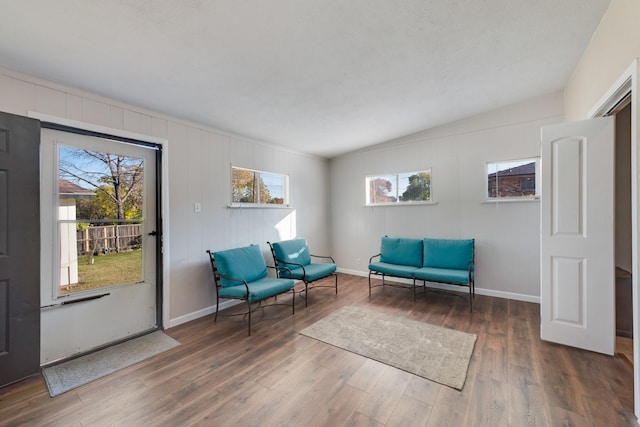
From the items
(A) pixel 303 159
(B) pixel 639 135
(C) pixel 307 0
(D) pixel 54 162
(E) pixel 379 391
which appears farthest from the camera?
(A) pixel 303 159

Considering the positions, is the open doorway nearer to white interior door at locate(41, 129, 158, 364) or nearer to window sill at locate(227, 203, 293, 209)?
window sill at locate(227, 203, 293, 209)

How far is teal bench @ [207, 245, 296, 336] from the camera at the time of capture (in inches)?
116

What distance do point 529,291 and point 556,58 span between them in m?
2.91

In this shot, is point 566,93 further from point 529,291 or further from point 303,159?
point 303,159

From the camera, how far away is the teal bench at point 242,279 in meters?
2.95

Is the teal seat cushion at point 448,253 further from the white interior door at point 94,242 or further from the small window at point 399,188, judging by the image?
the white interior door at point 94,242

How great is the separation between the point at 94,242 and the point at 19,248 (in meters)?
0.54

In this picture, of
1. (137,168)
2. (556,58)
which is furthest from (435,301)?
(137,168)

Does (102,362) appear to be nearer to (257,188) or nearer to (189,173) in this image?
(189,173)

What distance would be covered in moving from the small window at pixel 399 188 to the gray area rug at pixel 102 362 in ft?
12.8

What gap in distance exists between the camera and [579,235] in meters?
2.37

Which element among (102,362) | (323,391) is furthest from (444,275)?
(102,362)

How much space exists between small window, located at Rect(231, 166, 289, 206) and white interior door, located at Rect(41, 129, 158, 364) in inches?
42.9

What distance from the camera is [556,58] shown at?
2730 mm
